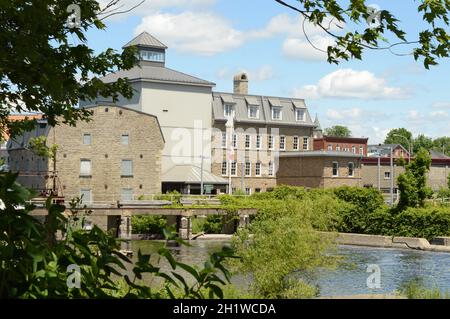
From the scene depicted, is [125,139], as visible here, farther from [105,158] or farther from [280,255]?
[280,255]

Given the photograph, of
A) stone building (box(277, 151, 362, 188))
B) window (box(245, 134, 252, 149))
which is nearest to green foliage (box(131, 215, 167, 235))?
window (box(245, 134, 252, 149))

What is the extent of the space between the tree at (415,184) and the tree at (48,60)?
146 ft

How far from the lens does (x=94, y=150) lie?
64875 mm

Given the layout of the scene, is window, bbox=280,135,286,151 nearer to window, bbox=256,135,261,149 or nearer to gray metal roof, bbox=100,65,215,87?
window, bbox=256,135,261,149

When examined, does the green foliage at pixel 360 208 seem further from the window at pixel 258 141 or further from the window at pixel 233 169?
the window at pixel 258 141

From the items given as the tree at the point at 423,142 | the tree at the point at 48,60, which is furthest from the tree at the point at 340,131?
the tree at the point at 48,60

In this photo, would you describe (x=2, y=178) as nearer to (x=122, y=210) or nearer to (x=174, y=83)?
(x=122, y=210)

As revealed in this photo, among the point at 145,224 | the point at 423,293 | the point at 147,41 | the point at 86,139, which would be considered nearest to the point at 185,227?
the point at 145,224

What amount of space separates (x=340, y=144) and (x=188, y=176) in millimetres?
31467

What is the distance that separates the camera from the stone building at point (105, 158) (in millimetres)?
63500

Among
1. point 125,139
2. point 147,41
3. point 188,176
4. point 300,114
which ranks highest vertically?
point 147,41

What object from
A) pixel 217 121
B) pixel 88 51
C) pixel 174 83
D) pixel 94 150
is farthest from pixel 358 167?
pixel 88 51

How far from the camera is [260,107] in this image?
84.2 m

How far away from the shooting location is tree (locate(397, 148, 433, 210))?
5466 centimetres
